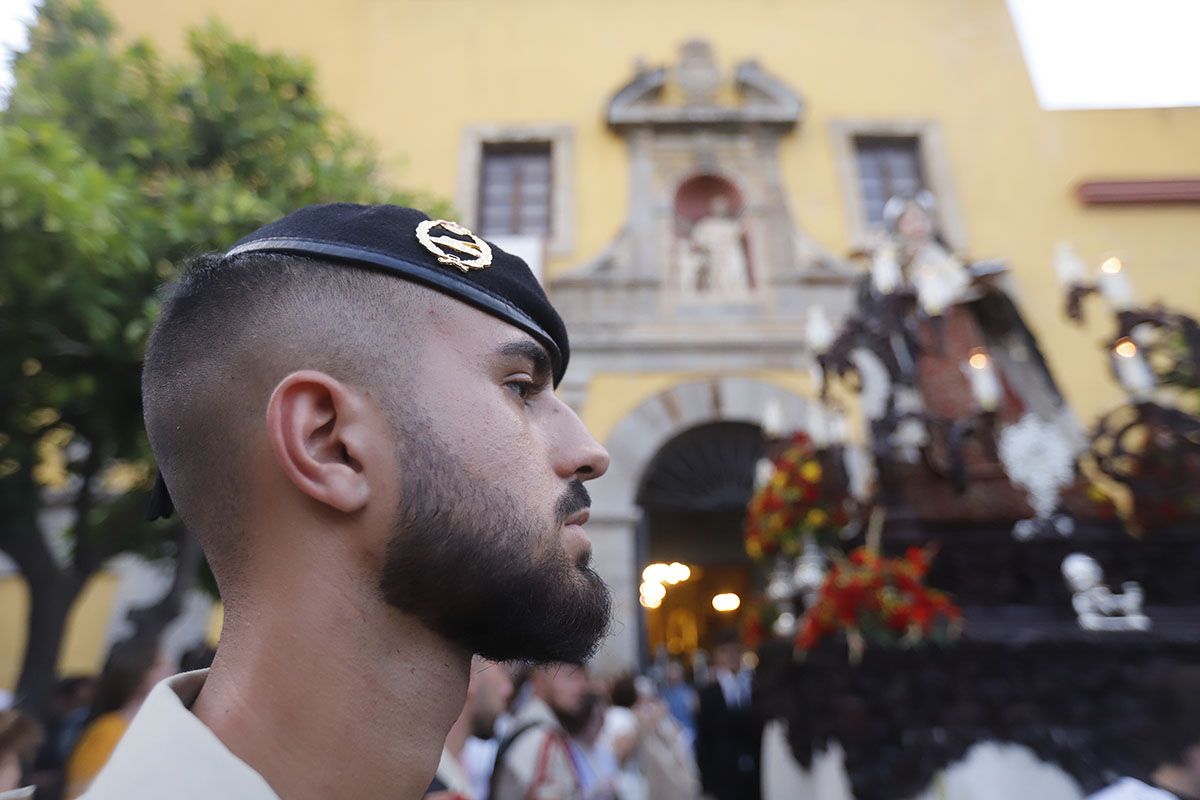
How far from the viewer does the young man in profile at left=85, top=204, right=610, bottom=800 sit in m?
0.87

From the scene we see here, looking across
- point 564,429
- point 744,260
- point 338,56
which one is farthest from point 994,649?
point 338,56

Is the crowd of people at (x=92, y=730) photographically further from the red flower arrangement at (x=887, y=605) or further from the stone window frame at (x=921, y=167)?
the stone window frame at (x=921, y=167)

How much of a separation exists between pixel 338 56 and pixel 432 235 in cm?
1253

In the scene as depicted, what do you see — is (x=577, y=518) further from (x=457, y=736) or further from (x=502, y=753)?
(x=502, y=753)

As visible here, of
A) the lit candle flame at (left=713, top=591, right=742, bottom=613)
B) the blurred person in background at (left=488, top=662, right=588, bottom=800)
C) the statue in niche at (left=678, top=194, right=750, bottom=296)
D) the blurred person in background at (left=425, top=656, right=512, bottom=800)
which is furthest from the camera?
the lit candle flame at (left=713, top=591, right=742, bottom=613)

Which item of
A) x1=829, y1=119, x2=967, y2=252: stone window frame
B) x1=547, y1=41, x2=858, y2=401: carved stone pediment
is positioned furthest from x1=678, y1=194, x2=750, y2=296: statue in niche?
x1=829, y1=119, x2=967, y2=252: stone window frame

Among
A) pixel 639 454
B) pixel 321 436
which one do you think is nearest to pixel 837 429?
pixel 639 454

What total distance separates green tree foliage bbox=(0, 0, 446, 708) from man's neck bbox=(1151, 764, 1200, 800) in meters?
5.77

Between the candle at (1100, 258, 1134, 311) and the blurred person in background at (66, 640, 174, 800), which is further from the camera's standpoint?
the candle at (1100, 258, 1134, 311)

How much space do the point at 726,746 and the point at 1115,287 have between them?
16.5 feet

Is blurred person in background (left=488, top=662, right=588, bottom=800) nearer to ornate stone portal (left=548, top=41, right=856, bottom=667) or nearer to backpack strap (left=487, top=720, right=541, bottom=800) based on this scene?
backpack strap (left=487, top=720, right=541, bottom=800)

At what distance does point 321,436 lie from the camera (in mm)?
955

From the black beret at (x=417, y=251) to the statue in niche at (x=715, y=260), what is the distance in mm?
8674

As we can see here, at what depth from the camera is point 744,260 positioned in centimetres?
993
